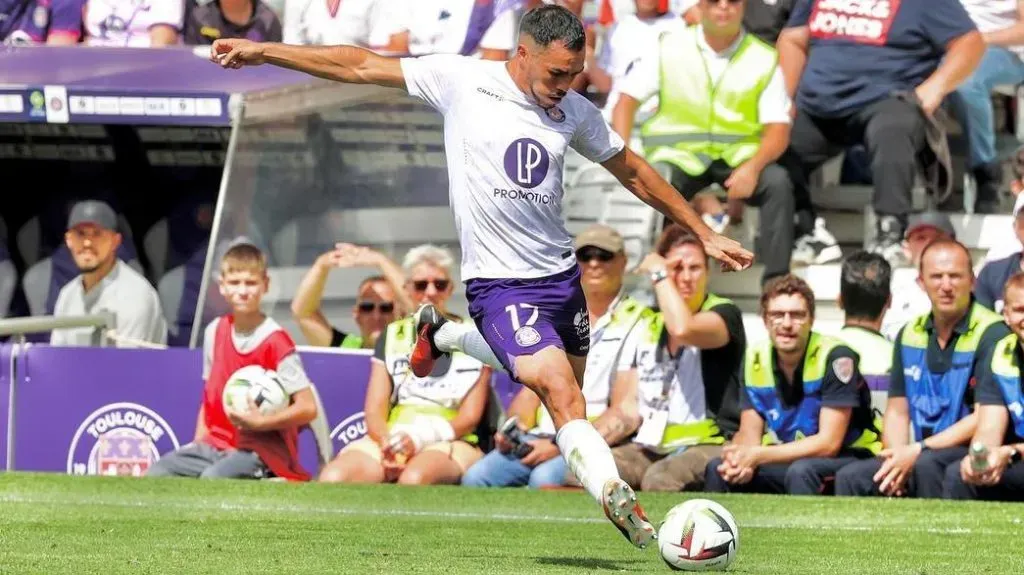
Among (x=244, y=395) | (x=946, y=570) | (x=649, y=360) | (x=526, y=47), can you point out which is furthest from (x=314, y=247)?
(x=946, y=570)

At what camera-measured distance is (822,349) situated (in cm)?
1058

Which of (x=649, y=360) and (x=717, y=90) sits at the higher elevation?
(x=717, y=90)

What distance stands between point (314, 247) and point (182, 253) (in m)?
1.54

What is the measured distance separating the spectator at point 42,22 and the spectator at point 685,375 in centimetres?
583

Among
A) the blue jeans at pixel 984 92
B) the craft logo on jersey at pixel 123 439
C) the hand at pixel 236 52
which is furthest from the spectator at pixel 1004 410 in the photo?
the craft logo on jersey at pixel 123 439

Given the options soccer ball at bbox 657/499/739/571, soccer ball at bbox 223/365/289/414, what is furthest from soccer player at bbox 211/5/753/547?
soccer ball at bbox 223/365/289/414

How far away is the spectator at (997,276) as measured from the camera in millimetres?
11406

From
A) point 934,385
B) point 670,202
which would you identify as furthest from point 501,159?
point 934,385

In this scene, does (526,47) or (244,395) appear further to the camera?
(244,395)

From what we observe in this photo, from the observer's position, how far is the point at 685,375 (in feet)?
36.5

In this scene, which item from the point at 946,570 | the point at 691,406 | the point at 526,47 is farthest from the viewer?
the point at 691,406

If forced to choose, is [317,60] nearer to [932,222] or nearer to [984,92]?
[932,222]

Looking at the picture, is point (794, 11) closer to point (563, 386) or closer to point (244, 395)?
point (244, 395)

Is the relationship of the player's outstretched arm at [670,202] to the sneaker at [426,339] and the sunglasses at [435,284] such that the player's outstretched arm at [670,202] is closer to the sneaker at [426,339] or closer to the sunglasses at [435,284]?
the sneaker at [426,339]
